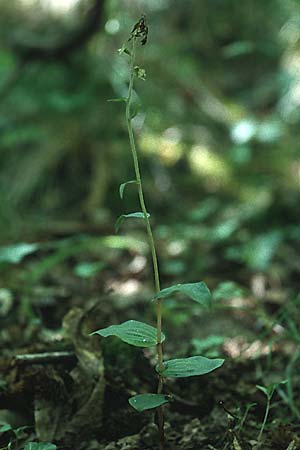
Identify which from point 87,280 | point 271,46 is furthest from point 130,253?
point 271,46

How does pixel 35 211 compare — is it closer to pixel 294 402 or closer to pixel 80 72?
pixel 80 72

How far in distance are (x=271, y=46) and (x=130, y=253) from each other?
9.74 feet

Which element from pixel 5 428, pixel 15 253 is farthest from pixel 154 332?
pixel 15 253

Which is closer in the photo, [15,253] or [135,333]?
[135,333]

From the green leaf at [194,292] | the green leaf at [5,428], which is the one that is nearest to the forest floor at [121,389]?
the green leaf at [5,428]

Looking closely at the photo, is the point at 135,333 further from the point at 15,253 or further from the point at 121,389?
the point at 15,253

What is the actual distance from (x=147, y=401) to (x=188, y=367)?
0.12m

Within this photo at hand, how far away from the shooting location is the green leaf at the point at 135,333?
3.77 ft

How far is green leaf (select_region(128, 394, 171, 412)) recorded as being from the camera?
1106mm

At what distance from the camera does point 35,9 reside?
5078 mm

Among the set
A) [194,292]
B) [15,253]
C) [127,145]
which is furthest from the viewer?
[127,145]

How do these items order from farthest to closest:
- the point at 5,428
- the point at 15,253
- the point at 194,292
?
the point at 15,253, the point at 5,428, the point at 194,292

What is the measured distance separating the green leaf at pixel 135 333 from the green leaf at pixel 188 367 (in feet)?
0.21

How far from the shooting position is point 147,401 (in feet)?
3.71
